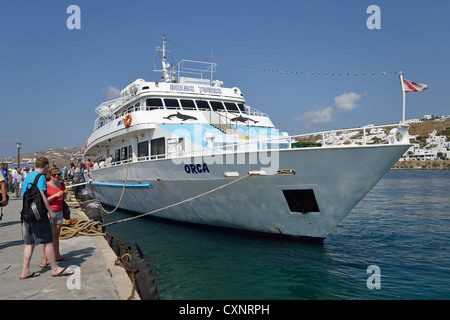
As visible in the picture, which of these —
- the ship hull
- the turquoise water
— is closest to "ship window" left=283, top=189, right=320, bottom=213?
the ship hull

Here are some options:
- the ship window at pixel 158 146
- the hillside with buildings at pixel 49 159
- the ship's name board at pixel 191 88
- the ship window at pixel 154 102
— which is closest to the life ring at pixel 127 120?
the ship window at pixel 154 102

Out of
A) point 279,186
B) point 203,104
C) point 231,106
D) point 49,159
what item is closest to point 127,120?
point 203,104

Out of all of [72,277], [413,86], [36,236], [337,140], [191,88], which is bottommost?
[72,277]

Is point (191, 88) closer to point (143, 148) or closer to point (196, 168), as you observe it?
point (143, 148)

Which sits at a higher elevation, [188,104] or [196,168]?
[188,104]

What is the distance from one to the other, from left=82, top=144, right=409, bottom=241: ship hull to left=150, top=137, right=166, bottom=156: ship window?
916 mm

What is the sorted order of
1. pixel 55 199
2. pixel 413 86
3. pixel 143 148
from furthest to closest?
pixel 143 148 → pixel 413 86 → pixel 55 199

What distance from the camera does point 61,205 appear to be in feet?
17.2

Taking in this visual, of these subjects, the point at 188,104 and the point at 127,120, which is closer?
the point at 127,120

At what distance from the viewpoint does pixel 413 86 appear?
680 centimetres

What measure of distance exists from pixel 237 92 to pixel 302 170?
7.83 meters

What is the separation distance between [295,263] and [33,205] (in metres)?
5.46

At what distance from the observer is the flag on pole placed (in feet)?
22.0
